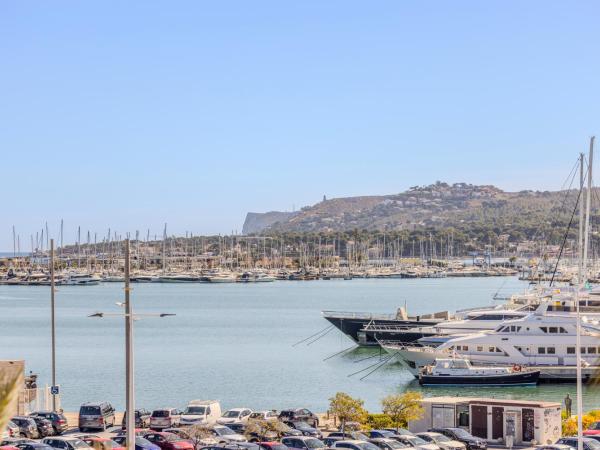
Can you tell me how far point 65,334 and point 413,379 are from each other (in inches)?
1550

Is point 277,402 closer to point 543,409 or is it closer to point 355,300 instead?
point 543,409

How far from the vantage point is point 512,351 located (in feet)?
160

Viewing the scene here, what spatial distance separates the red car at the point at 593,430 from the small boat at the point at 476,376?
16.6 metres

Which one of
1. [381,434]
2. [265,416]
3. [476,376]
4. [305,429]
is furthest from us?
[476,376]

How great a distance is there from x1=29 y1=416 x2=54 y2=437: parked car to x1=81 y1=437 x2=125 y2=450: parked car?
4.22m

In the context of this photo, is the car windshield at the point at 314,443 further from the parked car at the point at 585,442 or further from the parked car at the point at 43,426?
the parked car at the point at 43,426

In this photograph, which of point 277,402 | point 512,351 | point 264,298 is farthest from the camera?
point 264,298

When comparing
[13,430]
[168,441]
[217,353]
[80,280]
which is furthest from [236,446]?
[80,280]

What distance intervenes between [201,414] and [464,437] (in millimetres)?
7988

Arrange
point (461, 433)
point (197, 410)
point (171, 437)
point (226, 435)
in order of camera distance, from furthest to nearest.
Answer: point (197, 410) → point (461, 433) → point (226, 435) → point (171, 437)

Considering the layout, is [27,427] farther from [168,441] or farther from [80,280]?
[80,280]

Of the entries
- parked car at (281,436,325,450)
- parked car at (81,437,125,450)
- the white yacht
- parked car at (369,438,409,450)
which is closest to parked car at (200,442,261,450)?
parked car at (281,436,325,450)

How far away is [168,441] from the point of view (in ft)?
80.4

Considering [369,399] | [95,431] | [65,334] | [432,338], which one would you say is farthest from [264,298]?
[95,431]
